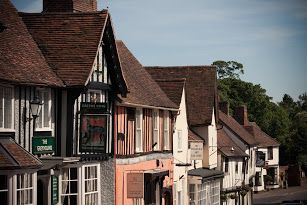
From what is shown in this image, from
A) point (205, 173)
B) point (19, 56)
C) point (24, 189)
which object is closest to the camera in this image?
point (24, 189)

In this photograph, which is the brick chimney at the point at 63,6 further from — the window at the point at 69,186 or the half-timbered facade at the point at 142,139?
the window at the point at 69,186

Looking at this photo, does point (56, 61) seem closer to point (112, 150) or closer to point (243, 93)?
point (112, 150)

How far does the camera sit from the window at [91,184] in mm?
25578

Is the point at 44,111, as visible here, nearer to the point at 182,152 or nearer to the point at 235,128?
the point at 182,152

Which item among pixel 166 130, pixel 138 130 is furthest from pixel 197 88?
pixel 138 130

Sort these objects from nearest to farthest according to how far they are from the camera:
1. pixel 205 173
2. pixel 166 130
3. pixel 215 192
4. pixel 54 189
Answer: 1. pixel 54 189
2. pixel 166 130
3. pixel 205 173
4. pixel 215 192

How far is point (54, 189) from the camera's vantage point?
2364 centimetres

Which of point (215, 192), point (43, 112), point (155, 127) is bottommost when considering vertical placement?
point (215, 192)

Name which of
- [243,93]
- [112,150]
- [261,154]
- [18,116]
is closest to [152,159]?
[112,150]

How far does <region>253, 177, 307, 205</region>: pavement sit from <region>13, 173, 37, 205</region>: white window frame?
133 ft

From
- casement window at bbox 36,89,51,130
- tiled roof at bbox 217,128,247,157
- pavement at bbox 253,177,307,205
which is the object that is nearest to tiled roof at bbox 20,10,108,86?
casement window at bbox 36,89,51,130

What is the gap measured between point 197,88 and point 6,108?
23.0 m

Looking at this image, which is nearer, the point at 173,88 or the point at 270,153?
the point at 173,88

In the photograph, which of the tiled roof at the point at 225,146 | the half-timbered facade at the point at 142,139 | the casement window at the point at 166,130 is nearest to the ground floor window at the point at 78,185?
the half-timbered facade at the point at 142,139
